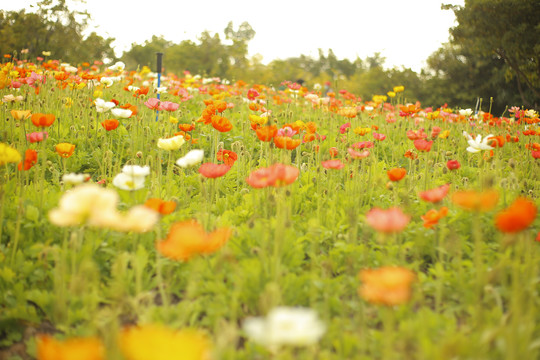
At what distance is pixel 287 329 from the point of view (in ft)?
3.22

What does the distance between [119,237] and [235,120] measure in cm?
352

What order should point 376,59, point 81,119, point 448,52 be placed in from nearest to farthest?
point 81,119 < point 448,52 < point 376,59

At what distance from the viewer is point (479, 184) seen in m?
2.92

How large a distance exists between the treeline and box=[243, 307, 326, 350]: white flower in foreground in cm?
352

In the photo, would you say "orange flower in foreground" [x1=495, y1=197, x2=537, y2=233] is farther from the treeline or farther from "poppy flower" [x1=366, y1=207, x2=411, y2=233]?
the treeline

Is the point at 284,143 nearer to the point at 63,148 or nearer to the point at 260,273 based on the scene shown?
the point at 260,273

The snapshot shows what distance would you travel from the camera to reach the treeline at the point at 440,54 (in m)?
11.7

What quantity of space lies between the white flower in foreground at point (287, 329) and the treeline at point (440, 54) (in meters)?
3.52

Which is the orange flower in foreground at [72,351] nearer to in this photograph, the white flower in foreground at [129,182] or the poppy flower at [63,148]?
the white flower in foreground at [129,182]

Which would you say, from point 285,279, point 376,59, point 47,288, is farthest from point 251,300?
point 376,59

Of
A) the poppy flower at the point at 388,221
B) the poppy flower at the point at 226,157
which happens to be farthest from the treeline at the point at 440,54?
the poppy flower at the point at 388,221

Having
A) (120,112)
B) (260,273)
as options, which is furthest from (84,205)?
(120,112)

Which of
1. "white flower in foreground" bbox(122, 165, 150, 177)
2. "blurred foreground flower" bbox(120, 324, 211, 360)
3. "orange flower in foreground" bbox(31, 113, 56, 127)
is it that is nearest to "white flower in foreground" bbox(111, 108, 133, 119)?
"orange flower in foreground" bbox(31, 113, 56, 127)

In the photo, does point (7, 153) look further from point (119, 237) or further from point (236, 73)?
point (236, 73)
